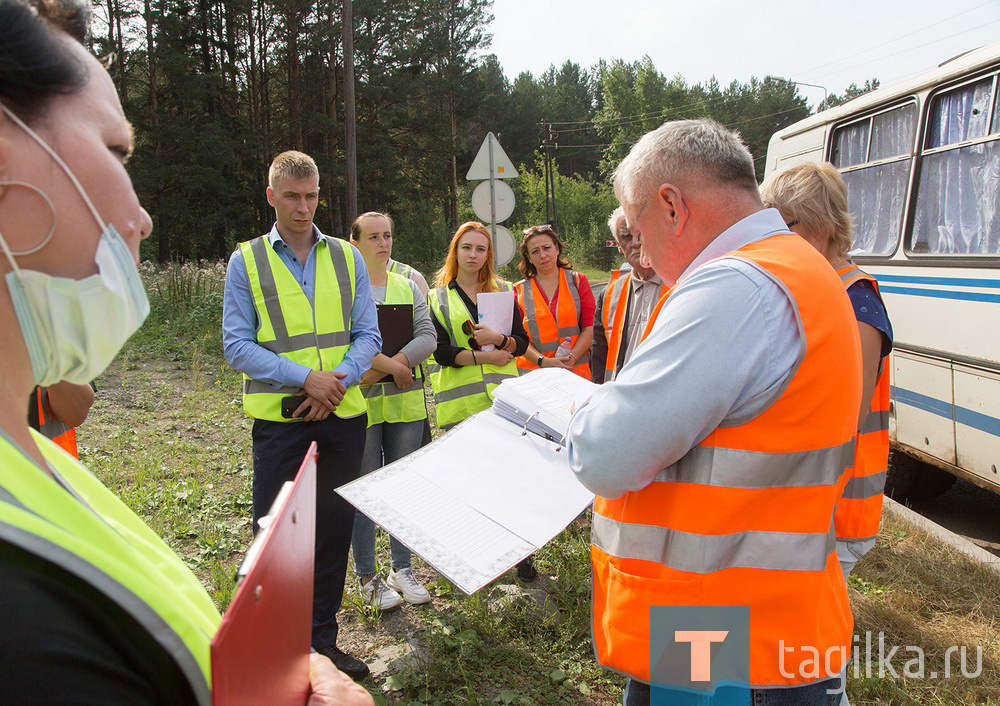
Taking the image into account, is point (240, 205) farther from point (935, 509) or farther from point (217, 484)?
point (935, 509)

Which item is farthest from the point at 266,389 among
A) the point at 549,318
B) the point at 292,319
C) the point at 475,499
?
the point at 549,318

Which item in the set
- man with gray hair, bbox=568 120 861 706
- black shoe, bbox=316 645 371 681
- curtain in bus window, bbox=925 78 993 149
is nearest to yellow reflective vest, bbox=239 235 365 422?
black shoe, bbox=316 645 371 681

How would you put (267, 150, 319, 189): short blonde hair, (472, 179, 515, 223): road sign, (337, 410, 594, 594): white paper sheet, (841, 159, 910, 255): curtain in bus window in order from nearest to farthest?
1. (337, 410, 594, 594): white paper sheet
2. (267, 150, 319, 189): short blonde hair
3. (841, 159, 910, 255): curtain in bus window
4. (472, 179, 515, 223): road sign

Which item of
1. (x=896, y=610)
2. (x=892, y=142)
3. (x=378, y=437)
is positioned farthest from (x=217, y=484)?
(x=892, y=142)

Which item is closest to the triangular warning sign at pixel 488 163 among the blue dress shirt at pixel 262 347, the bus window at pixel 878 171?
the bus window at pixel 878 171

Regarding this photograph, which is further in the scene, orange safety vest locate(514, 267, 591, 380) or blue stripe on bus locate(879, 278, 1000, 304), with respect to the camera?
orange safety vest locate(514, 267, 591, 380)

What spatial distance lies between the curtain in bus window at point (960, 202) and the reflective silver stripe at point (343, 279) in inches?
163

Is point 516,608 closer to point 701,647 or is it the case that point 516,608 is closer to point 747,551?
point 701,647

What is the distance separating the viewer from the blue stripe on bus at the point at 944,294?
4452 millimetres

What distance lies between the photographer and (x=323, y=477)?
11.2 feet

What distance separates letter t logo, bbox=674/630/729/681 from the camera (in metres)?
1.54

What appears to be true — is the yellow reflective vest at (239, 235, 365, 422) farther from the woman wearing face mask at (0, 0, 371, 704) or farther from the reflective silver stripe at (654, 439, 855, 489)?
the woman wearing face mask at (0, 0, 371, 704)

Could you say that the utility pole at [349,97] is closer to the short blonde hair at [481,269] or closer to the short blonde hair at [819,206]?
the short blonde hair at [481,269]

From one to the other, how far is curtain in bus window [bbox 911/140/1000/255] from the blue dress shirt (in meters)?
4.13
